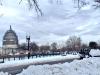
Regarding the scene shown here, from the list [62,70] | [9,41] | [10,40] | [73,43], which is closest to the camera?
[62,70]

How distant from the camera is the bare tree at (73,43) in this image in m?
149

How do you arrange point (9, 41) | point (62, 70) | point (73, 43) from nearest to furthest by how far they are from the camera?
point (62, 70), point (9, 41), point (73, 43)

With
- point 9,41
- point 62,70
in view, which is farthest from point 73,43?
point 62,70

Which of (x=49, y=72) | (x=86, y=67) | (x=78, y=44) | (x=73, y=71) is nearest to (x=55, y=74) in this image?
(x=49, y=72)

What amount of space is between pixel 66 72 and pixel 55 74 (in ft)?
2.72

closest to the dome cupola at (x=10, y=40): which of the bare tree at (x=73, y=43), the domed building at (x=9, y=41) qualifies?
the domed building at (x=9, y=41)

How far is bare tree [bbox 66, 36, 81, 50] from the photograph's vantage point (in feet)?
489

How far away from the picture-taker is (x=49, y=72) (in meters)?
14.9

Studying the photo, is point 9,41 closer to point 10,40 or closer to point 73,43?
point 10,40

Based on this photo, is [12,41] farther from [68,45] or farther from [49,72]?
[49,72]

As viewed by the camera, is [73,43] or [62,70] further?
[73,43]

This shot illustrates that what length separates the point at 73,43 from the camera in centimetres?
15262

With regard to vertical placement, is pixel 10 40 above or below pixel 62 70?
above

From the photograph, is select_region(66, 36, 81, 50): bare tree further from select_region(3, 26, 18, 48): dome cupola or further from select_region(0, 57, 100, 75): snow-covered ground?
select_region(0, 57, 100, 75): snow-covered ground
